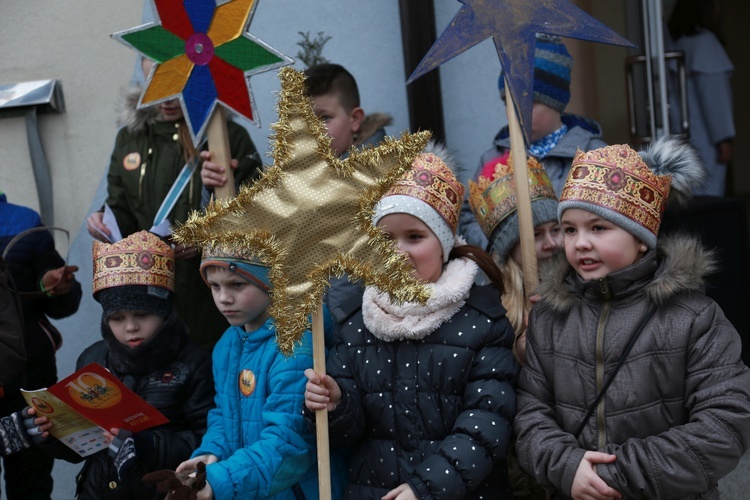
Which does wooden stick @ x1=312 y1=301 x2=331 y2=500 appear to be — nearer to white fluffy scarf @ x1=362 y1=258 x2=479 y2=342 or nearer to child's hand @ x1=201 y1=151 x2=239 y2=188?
white fluffy scarf @ x1=362 y1=258 x2=479 y2=342

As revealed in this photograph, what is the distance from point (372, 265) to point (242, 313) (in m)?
0.86

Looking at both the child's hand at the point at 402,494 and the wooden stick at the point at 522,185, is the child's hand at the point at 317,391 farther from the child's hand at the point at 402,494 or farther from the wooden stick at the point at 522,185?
the wooden stick at the point at 522,185

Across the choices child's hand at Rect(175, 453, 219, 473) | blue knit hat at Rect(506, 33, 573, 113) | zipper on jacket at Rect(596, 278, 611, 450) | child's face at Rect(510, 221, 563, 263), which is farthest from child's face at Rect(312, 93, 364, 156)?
zipper on jacket at Rect(596, 278, 611, 450)

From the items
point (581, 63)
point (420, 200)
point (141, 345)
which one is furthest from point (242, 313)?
point (581, 63)

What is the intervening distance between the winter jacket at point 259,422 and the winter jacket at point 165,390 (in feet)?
0.56

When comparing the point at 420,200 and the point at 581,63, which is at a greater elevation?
the point at 581,63

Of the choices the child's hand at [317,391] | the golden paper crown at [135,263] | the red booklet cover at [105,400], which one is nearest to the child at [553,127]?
the golden paper crown at [135,263]

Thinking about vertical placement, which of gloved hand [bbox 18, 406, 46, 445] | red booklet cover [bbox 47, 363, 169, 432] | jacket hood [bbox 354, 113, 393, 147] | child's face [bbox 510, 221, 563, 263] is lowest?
gloved hand [bbox 18, 406, 46, 445]

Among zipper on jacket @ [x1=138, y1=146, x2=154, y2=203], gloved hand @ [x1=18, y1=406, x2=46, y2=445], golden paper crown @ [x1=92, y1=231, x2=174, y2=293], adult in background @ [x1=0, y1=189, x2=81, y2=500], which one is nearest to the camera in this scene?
gloved hand @ [x1=18, y1=406, x2=46, y2=445]

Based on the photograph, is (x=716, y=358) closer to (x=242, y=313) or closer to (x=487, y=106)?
(x=242, y=313)

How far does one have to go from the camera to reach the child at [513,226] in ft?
12.7

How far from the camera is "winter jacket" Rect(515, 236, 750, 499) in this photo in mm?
2924

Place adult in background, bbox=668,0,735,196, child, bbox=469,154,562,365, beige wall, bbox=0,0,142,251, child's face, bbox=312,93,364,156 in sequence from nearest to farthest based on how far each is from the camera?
1. child, bbox=469,154,562,365
2. child's face, bbox=312,93,364,156
3. beige wall, bbox=0,0,142,251
4. adult in background, bbox=668,0,735,196

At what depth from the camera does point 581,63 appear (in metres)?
5.89
